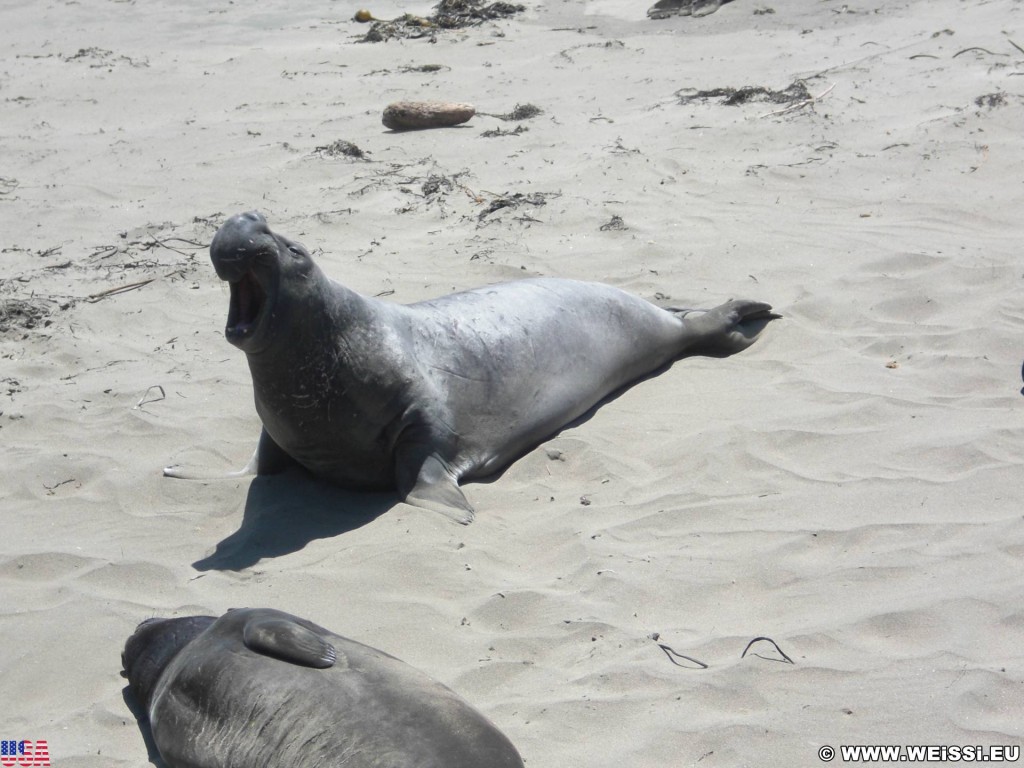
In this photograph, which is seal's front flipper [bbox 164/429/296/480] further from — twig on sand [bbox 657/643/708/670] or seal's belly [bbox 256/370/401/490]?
twig on sand [bbox 657/643/708/670]

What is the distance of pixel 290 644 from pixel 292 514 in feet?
4.41

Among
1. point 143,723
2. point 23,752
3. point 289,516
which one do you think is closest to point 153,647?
point 143,723

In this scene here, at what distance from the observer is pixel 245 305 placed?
3949mm

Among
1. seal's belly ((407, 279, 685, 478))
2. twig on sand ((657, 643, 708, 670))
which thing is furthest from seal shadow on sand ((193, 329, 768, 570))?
twig on sand ((657, 643, 708, 670))

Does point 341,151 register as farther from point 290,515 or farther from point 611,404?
point 290,515

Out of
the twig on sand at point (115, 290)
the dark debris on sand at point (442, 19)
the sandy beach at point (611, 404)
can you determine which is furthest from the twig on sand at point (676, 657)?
the dark debris on sand at point (442, 19)

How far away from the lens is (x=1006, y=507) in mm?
3496

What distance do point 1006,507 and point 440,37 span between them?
874 centimetres

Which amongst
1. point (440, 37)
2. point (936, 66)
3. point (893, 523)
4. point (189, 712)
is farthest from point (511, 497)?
point (440, 37)

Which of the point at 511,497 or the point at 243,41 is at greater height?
the point at 243,41

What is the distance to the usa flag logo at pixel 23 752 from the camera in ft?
9.32

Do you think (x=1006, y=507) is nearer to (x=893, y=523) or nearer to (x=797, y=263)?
(x=893, y=523)

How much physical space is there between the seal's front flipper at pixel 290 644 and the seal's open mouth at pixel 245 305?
4.36 ft

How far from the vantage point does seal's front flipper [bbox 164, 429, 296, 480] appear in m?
4.30
